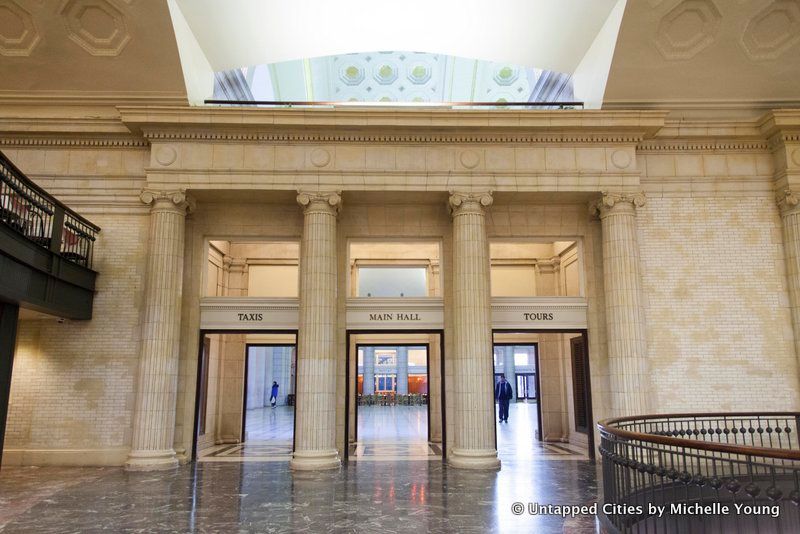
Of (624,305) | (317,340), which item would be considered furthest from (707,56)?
(317,340)

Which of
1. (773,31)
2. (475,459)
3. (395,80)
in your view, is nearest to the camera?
(475,459)

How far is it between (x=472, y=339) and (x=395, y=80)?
767cm

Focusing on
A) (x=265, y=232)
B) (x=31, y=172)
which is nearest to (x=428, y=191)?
(x=265, y=232)

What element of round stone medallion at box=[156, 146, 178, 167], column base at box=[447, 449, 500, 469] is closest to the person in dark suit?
column base at box=[447, 449, 500, 469]

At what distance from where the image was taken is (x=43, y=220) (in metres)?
9.48

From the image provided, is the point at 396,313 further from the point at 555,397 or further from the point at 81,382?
the point at 81,382

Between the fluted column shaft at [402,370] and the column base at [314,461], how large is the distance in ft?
70.6

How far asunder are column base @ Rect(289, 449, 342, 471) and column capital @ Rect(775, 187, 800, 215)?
10134mm

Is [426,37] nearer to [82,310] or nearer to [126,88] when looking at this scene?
[126,88]

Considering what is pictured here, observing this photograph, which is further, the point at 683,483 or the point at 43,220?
the point at 43,220

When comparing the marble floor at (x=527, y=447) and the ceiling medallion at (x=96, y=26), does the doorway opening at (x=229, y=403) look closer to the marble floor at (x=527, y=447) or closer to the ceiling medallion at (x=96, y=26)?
the marble floor at (x=527, y=447)

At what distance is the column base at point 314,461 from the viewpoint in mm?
10031

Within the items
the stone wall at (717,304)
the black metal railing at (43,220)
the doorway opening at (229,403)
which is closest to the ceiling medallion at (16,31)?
the black metal railing at (43,220)

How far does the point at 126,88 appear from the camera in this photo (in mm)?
11695
